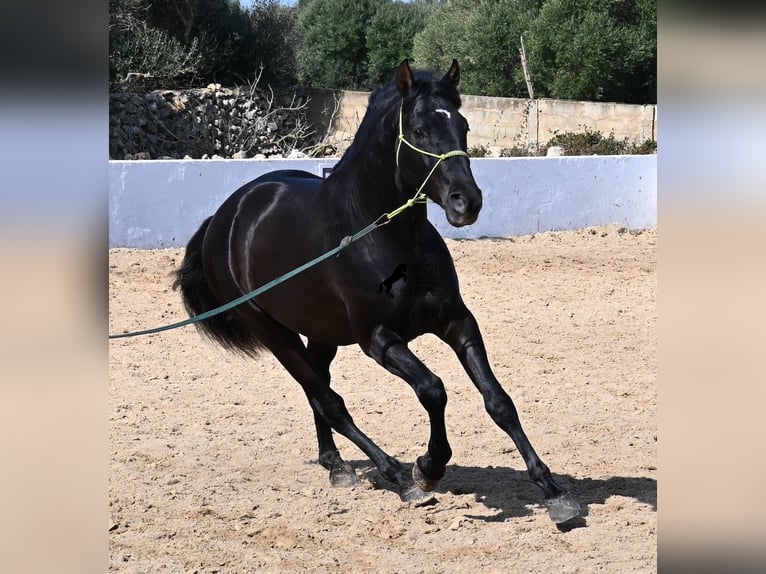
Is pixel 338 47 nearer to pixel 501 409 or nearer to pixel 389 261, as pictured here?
pixel 389 261

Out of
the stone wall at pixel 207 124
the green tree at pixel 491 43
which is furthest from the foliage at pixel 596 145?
the stone wall at pixel 207 124

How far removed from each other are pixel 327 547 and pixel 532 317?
4327mm

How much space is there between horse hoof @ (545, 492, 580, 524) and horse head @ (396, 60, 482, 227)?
1.19 metres

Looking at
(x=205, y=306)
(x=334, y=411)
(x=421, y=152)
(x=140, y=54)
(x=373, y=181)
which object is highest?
(x=140, y=54)

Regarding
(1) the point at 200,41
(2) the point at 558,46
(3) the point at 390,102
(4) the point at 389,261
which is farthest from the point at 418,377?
(1) the point at 200,41

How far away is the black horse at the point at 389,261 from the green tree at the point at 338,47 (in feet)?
65.3

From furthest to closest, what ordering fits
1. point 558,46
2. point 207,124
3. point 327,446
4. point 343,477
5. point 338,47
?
point 338,47, point 207,124, point 558,46, point 327,446, point 343,477

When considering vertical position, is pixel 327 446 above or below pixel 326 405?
below

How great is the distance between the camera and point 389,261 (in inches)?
155

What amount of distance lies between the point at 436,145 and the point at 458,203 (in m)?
0.29

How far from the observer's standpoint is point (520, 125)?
55.4 feet
